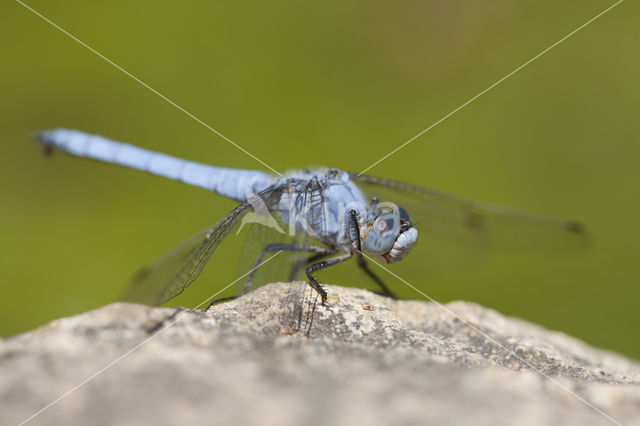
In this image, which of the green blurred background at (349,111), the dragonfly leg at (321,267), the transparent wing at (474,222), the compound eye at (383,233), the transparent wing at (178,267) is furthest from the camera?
the green blurred background at (349,111)

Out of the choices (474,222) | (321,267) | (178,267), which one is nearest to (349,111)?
(474,222)

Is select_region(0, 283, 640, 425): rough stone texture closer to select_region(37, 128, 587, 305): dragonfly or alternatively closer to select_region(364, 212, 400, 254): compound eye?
select_region(37, 128, 587, 305): dragonfly

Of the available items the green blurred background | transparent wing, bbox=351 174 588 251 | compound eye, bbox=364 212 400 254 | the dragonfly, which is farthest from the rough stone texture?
the green blurred background

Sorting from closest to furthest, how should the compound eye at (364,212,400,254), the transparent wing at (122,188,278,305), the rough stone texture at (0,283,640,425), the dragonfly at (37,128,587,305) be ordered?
the rough stone texture at (0,283,640,425)
the transparent wing at (122,188,278,305)
the dragonfly at (37,128,587,305)
the compound eye at (364,212,400,254)

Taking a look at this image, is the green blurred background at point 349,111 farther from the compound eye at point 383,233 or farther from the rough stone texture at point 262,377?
the rough stone texture at point 262,377

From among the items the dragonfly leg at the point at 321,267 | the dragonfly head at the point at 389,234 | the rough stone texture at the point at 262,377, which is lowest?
the rough stone texture at the point at 262,377

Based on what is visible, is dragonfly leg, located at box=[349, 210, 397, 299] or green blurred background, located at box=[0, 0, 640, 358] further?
green blurred background, located at box=[0, 0, 640, 358]

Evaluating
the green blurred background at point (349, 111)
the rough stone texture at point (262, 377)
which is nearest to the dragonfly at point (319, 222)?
the rough stone texture at point (262, 377)
